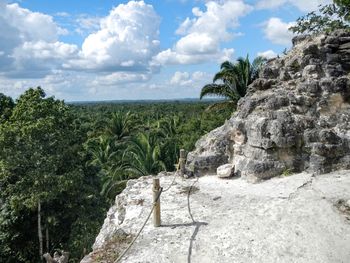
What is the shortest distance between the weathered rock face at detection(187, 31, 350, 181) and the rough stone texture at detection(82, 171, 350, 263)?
46 centimetres

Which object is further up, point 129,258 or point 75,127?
point 75,127

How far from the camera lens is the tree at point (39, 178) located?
12.1 metres

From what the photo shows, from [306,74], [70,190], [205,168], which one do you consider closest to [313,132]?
[306,74]

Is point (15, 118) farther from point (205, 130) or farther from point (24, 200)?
point (205, 130)

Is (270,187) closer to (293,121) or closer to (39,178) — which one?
(293,121)

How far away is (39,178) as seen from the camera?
12016 millimetres

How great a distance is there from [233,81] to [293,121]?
9.72 metres

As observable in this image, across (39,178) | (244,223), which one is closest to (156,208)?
(244,223)

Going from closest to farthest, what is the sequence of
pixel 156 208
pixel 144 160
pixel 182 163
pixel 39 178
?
pixel 156 208
pixel 182 163
pixel 39 178
pixel 144 160

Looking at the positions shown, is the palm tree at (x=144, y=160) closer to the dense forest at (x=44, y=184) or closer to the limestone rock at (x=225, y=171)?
the dense forest at (x=44, y=184)

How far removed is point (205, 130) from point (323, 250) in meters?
17.0

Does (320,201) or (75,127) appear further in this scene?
(75,127)

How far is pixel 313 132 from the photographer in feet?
28.9

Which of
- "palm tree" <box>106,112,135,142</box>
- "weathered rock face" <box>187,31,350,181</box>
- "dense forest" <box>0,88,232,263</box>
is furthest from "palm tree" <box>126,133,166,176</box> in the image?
"palm tree" <box>106,112,135,142</box>
